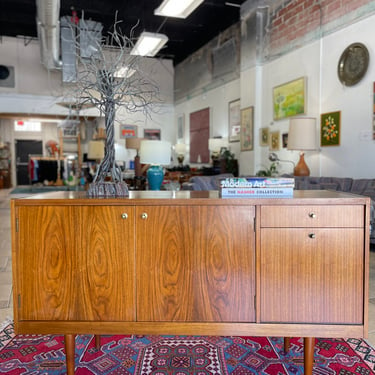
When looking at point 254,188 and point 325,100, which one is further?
point 325,100

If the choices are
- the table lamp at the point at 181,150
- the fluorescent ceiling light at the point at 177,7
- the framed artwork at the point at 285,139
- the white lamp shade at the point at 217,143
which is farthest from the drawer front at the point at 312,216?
the table lamp at the point at 181,150

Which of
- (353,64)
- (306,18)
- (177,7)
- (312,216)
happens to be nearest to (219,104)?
(306,18)

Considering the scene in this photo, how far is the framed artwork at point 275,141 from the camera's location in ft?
23.5

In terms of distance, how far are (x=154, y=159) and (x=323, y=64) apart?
3.78 meters

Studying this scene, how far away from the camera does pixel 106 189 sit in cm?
180

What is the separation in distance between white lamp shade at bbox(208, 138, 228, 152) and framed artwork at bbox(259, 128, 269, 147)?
71.9 inches

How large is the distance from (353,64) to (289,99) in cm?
156

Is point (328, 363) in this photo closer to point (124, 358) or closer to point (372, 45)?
point (124, 358)

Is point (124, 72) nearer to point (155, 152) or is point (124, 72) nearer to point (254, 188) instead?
point (254, 188)

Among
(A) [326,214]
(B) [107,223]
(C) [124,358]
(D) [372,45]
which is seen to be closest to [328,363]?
(A) [326,214]

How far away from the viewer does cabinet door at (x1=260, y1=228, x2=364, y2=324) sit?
64.1 inches

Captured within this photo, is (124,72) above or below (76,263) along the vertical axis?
above

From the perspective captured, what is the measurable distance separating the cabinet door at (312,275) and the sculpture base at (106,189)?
2.39 feet

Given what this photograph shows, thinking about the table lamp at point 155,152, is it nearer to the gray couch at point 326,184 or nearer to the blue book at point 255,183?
the gray couch at point 326,184
